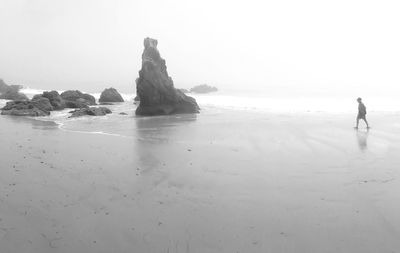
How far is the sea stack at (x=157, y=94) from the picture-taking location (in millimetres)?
31094

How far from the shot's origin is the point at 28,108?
30.8 meters

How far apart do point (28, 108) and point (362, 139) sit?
927 inches

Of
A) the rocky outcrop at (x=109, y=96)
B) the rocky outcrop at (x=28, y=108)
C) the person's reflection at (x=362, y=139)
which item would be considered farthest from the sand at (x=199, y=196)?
the rocky outcrop at (x=109, y=96)

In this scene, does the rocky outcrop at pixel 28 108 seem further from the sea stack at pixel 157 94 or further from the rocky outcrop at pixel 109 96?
the rocky outcrop at pixel 109 96

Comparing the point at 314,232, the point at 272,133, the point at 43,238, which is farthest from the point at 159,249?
the point at 272,133

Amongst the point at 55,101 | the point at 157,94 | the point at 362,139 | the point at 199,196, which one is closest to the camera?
the point at 199,196

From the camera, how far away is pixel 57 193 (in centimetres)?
875

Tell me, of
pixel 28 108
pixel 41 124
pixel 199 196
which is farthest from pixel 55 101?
pixel 199 196

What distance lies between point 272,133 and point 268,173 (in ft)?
27.0

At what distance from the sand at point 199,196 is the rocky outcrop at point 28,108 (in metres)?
14.4

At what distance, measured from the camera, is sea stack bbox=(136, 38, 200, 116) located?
31094 mm

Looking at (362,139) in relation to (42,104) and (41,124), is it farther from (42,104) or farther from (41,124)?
(42,104)

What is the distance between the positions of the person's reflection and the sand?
216 mm

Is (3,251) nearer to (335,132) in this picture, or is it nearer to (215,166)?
(215,166)
